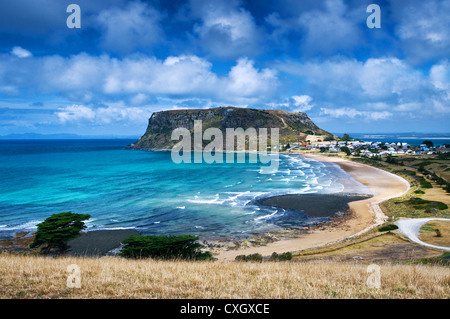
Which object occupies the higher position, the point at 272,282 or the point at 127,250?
the point at 272,282

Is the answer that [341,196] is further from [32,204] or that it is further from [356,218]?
[32,204]

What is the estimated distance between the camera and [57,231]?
24.8m

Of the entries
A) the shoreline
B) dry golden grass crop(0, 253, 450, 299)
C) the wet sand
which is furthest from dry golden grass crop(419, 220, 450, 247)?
dry golden grass crop(0, 253, 450, 299)

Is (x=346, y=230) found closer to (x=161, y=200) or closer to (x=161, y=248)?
(x=161, y=248)

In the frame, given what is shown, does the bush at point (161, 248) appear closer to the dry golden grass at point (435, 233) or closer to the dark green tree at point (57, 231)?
the dark green tree at point (57, 231)

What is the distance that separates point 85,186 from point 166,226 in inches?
1458

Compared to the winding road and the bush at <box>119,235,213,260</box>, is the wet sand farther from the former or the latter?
the bush at <box>119,235,213,260</box>

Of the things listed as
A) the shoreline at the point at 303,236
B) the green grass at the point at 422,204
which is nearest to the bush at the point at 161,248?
the shoreline at the point at 303,236

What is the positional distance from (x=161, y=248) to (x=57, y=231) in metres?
10.4

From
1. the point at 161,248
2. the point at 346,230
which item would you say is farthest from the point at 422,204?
the point at 161,248

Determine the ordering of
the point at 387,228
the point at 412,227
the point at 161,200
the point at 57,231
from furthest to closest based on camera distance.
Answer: the point at 161,200
the point at 412,227
the point at 387,228
the point at 57,231

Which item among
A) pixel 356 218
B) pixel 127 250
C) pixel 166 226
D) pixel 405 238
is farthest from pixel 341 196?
pixel 127 250

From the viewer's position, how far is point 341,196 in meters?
53.2

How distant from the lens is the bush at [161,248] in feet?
67.1
